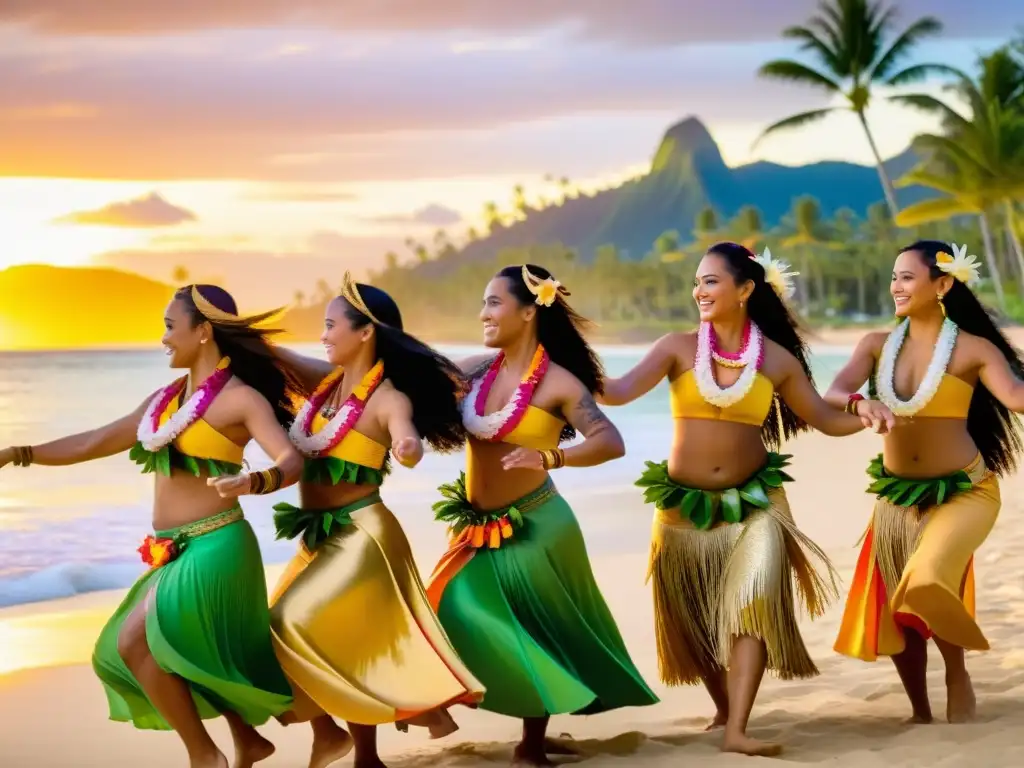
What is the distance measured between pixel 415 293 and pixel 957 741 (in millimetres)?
93128

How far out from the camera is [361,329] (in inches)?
202

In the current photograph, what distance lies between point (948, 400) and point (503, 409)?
1.57 m

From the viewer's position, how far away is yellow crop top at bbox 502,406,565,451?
5223mm

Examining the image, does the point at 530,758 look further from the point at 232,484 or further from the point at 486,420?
the point at 232,484

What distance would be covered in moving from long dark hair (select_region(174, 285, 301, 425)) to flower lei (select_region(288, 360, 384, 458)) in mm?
96

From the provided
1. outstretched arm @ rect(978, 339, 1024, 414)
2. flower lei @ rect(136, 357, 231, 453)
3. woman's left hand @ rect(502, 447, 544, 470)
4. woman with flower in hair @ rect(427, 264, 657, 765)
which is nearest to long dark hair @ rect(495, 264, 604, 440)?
woman with flower in hair @ rect(427, 264, 657, 765)

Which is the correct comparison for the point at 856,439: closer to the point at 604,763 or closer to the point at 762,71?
the point at 604,763

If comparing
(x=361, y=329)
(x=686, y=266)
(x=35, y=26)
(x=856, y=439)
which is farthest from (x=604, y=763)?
(x=686, y=266)

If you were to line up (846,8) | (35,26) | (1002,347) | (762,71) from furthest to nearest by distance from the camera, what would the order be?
(35,26)
(846,8)
(762,71)
(1002,347)

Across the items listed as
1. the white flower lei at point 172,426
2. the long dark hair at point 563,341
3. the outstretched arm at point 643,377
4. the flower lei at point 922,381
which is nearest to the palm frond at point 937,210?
Answer: the flower lei at point 922,381

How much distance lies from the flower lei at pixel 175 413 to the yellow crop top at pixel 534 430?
36.6 inches

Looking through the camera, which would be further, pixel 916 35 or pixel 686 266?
pixel 686 266

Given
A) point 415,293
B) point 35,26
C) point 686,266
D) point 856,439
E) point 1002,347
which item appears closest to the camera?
point 1002,347

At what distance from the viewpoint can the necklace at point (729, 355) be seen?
5496 mm
